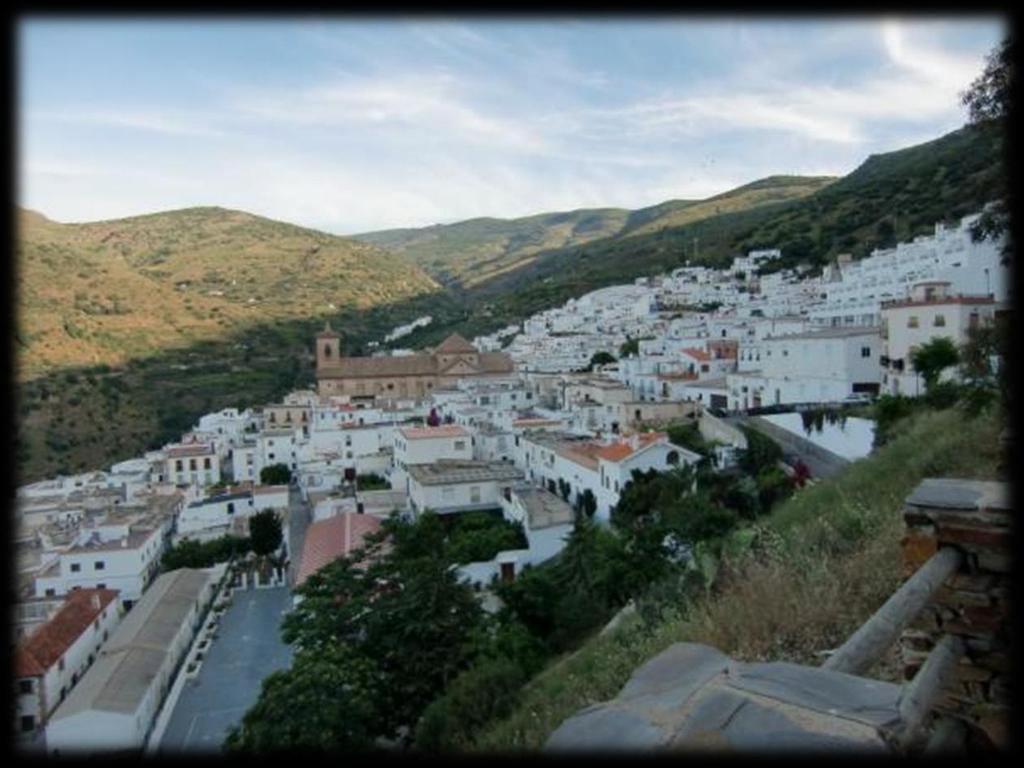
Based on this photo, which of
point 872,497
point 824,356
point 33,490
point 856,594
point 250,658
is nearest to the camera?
point 856,594

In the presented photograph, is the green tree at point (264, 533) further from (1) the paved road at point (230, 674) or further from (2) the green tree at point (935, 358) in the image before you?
(2) the green tree at point (935, 358)

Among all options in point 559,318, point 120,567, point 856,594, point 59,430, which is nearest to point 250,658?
point 120,567

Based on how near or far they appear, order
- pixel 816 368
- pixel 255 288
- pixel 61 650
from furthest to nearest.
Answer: pixel 255 288
pixel 816 368
pixel 61 650

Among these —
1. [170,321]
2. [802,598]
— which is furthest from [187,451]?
[802,598]

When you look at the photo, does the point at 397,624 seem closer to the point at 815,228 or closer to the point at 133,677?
the point at 133,677

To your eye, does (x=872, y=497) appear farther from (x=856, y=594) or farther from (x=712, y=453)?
(x=712, y=453)

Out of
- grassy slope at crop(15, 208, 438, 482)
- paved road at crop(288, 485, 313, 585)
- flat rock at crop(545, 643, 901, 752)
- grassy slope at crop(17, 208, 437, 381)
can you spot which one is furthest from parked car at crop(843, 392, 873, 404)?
grassy slope at crop(17, 208, 437, 381)
